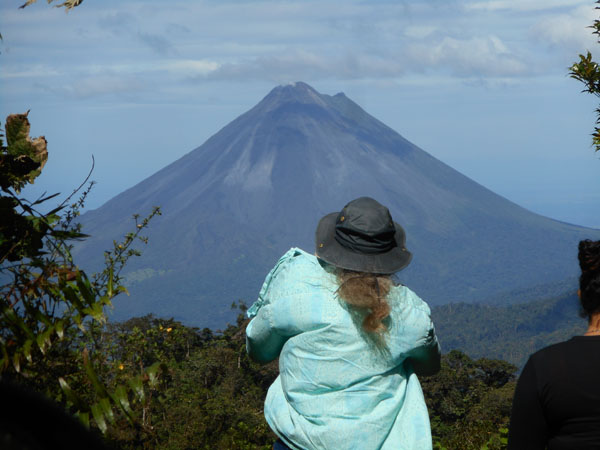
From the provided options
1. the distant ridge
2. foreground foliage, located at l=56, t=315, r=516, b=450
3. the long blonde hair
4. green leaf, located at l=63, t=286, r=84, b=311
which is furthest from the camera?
the distant ridge

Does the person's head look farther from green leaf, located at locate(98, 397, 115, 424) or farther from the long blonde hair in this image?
green leaf, located at locate(98, 397, 115, 424)

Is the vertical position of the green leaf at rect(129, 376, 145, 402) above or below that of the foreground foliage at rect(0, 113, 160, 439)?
below

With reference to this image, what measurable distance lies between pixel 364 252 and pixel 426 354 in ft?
1.31

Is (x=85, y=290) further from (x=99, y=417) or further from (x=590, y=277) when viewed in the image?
(x=590, y=277)

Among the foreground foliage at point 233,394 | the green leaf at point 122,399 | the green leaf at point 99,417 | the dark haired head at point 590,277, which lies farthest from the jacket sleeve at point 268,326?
the foreground foliage at point 233,394

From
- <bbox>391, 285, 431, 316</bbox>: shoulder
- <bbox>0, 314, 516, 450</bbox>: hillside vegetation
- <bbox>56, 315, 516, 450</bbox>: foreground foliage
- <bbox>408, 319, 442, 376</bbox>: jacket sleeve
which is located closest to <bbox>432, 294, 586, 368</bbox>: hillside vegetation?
<bbox>56, 315, 516, 450</bbox>: foreground foliage

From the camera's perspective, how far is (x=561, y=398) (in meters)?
1.95

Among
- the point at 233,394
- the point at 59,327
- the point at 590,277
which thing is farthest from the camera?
the point at 233,394

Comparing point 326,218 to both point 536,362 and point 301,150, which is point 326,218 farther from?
point 301,150

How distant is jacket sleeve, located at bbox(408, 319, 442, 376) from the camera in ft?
7.65

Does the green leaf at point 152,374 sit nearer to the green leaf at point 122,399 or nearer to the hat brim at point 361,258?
the green leaf at point 122,399

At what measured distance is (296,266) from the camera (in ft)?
7.91

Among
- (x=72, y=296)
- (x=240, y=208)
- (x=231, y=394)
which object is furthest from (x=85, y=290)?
(x=240, y=208)

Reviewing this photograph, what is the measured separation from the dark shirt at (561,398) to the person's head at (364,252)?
0.49 meters
